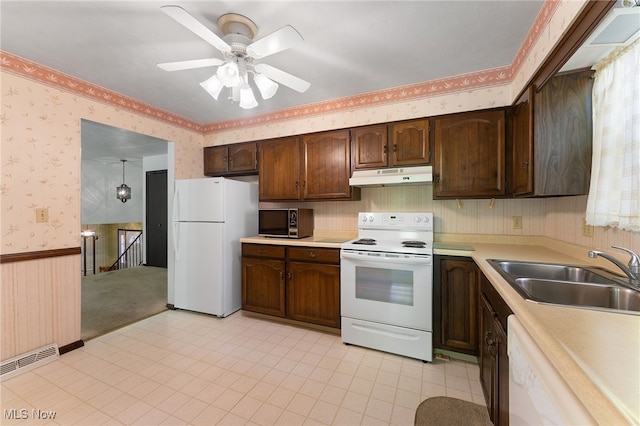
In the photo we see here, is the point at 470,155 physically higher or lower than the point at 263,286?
higher

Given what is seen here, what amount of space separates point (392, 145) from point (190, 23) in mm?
1854

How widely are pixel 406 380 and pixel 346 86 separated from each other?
261 cm

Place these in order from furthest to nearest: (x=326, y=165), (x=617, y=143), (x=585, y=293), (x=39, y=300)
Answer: (x=326, y=165)
(x=39, y=300)
(x=617, y=143)
(x=585, y=293)

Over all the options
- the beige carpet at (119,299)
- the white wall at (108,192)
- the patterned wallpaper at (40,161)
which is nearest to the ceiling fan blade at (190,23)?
the patterned wallpaper at (40,161)

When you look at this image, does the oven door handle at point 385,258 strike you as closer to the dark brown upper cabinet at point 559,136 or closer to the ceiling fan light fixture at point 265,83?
the dark brown upper cabinet at point 559,136

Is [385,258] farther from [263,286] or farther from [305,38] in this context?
[305,38]

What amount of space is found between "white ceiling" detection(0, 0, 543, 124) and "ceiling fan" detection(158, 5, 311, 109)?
3.6 inches

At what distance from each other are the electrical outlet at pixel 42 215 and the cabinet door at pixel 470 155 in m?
3.40

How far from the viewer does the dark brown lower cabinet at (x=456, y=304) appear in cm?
199

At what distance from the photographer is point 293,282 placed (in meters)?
2.64

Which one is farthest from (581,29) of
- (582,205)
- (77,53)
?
(77,53)

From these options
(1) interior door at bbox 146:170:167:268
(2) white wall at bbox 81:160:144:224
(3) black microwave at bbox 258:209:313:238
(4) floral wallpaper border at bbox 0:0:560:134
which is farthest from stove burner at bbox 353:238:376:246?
(2) white wall at bbox 81:160:144:224

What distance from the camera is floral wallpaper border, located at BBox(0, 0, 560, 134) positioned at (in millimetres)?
1950

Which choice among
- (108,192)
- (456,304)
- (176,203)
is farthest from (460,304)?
(108,192)
